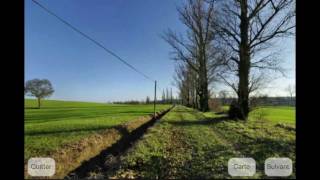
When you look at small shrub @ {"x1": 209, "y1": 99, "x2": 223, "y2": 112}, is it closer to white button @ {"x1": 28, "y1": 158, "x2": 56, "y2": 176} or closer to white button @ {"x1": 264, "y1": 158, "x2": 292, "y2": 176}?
white button @ {"x1": 264, "y1": 158, "x2": 292, "y2": 176}

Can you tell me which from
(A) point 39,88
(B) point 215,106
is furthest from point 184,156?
(B) point 215,106

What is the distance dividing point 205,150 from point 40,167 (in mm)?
1520

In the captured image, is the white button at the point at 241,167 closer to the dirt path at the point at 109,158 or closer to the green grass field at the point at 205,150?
the green grass field at the point at 205,150

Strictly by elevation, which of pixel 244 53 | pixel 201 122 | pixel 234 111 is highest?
pixel 244 53

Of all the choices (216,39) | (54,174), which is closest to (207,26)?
(216,39)

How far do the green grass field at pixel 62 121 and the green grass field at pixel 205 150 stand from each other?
0.71m

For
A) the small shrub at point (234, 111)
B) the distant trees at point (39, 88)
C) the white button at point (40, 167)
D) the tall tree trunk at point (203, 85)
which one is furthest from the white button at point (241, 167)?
the small shrub at point (234, 111)

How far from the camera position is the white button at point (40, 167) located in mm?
2406

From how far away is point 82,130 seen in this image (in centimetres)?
558

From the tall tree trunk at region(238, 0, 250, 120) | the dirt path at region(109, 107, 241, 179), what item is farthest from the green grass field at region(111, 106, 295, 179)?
the tall tree trunk at region(238, 0, 250, 120)

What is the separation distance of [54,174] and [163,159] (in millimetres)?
968

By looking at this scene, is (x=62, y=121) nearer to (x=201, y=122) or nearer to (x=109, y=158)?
(x=109, y=158)

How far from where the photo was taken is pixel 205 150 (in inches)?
130
